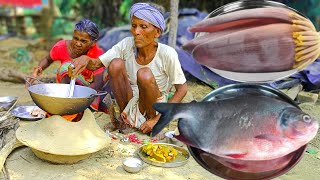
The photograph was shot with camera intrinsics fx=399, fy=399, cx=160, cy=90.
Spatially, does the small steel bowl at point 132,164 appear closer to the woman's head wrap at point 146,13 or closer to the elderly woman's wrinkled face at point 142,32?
the elderly woman's wrinkled face at point 142,32

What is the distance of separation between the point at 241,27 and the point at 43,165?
180 cm

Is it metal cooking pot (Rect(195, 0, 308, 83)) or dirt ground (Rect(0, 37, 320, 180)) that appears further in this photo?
dirt ground (Rect(0, 37, 320, 180))

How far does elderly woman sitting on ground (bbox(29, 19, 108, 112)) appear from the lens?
12.3 feet

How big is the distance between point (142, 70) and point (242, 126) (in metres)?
1.66

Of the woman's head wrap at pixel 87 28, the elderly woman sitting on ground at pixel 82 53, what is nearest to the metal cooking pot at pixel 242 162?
the elderly woman sitting on ground at pixel 82 53

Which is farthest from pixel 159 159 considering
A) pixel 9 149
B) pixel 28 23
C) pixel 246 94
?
pixel 28 23

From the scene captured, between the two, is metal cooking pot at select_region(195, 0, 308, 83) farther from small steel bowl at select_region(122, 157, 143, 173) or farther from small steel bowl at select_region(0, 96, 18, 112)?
small steel bowl at select_region(0, 96, 18, 112)

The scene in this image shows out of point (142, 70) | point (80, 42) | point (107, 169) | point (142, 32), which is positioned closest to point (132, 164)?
point (107, 169)

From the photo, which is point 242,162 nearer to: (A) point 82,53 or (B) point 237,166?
(B) point 237,166

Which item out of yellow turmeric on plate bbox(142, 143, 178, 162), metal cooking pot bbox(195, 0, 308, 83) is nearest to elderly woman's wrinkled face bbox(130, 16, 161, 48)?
yellow turmeric on plate bbox(142, 143, 178, 162)

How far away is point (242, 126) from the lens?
178 cm

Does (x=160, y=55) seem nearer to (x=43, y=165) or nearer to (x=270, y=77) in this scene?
(x=43, y=165)

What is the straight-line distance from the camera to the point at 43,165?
2.87 meters

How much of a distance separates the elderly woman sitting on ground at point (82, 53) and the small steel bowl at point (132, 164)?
3.55ft
